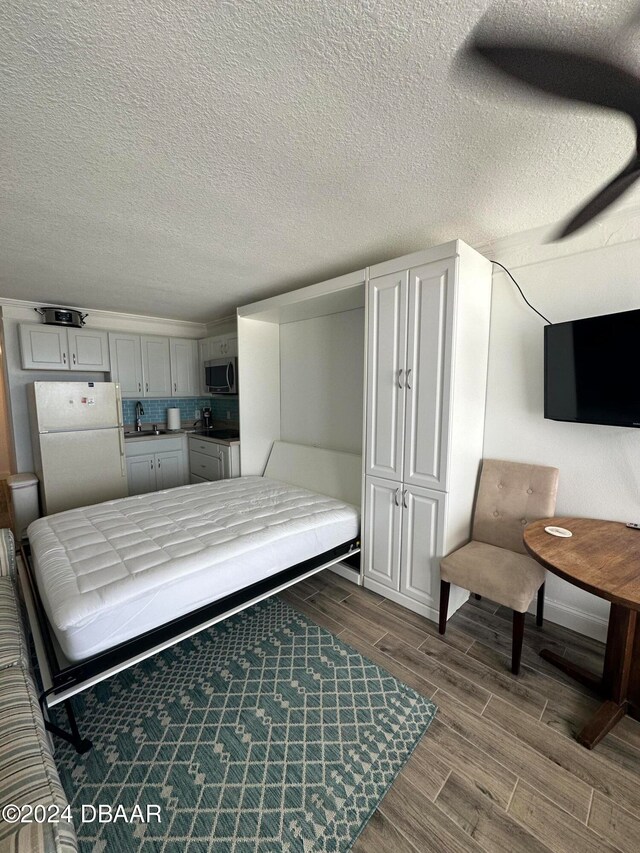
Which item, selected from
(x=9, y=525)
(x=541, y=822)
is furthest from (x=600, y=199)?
(x=9, y=525)

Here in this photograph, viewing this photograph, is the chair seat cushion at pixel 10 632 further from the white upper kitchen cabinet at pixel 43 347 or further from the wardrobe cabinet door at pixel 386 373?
the white upper kitchen cabinet at pixel 43 347

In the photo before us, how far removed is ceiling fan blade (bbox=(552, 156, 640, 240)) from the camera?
1.55 meters

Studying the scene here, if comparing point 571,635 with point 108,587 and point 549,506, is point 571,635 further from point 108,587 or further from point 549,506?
point 108,587

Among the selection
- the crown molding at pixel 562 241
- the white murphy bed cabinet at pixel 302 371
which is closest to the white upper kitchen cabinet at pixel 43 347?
the white murphy bed cabinet at pixel 302 371

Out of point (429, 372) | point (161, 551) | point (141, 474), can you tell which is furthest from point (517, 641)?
point (141, 474)

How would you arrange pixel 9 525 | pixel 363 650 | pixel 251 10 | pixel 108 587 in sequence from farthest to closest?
pixel 9 525 → pixel 363 650 → pixel 108 587 → pixel 251 10

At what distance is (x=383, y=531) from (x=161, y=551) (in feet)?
4.78

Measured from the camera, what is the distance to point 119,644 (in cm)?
155

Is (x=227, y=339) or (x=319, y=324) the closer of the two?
(x=319, y=324)

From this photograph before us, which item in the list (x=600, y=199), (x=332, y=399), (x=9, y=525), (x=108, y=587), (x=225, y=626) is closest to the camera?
(x=108, y=587)

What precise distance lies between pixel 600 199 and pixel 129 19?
82.4 inches

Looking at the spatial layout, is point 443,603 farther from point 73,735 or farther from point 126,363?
point 126,363

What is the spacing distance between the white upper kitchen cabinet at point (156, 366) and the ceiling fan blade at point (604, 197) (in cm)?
429

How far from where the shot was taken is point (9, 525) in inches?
160
